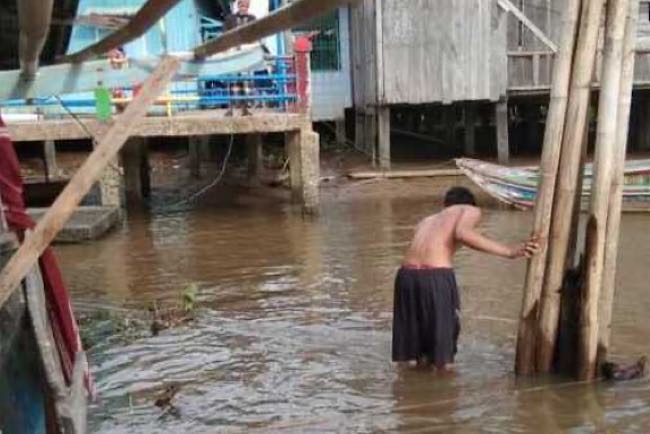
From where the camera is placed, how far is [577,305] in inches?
237

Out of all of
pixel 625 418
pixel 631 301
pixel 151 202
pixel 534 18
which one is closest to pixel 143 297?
pixel 631 301

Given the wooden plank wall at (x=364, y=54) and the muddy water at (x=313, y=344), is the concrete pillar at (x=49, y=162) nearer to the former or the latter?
the muddy water at (x=313, y=344)

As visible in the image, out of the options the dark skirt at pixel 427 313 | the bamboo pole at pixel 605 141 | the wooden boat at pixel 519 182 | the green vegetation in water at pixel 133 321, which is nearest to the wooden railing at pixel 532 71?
the wooden boat at pixel 519 182

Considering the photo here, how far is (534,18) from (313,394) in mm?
15551

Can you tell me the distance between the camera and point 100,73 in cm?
466

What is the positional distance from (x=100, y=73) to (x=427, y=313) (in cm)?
298

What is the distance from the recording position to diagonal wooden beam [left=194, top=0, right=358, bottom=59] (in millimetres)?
2770

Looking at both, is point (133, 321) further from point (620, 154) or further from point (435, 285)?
point (620, 154)

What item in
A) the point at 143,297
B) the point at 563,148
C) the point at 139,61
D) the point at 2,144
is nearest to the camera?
the point at 139,61

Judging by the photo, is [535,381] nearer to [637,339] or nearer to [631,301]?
[637,339]

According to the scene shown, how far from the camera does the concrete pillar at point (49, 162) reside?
18.4 m

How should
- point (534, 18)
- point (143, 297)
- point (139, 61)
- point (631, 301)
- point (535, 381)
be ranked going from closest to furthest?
point (139, 61), point (535, 381), point (631, 301), point (143, 297), point (534, 18)

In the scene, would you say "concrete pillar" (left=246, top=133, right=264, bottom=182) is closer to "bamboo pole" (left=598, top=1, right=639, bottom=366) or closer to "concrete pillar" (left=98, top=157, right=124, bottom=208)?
"concrete pillar" (left=98, top=157, right=124, bottom=208)

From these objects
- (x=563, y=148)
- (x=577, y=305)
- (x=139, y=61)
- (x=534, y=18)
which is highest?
(x=534, y=18)
